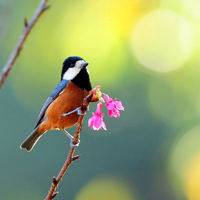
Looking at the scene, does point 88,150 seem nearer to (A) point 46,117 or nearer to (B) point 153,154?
(B) point 153,154

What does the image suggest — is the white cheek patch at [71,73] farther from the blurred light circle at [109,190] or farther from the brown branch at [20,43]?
the blurred light circle at [109,190]

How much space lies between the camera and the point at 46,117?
9.93 feet

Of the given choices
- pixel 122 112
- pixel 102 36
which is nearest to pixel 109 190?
pixel 122 112

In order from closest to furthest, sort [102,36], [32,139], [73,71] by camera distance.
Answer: [73,71], [32,139], [102,36]

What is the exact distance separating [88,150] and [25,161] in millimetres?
1744

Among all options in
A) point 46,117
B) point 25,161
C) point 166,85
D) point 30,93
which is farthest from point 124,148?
point 46,117

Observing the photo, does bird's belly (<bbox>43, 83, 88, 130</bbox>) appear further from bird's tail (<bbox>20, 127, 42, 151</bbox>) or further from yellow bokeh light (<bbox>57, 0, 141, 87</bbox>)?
yellow bokeh light (<bbox>57, 0, 141, 87</bbox>)

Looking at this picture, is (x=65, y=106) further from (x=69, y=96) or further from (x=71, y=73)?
(x=71, y=73)

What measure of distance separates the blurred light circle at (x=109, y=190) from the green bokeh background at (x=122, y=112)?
0.03m

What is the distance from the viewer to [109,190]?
35.2 ft

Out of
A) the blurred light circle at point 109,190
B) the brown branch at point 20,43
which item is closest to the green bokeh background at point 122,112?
the blurred light circle at point 109,190

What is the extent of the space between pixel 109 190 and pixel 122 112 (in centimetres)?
272

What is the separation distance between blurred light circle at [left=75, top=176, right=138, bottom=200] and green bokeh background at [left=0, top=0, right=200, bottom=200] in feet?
0.11

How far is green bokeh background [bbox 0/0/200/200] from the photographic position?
29.2ft
